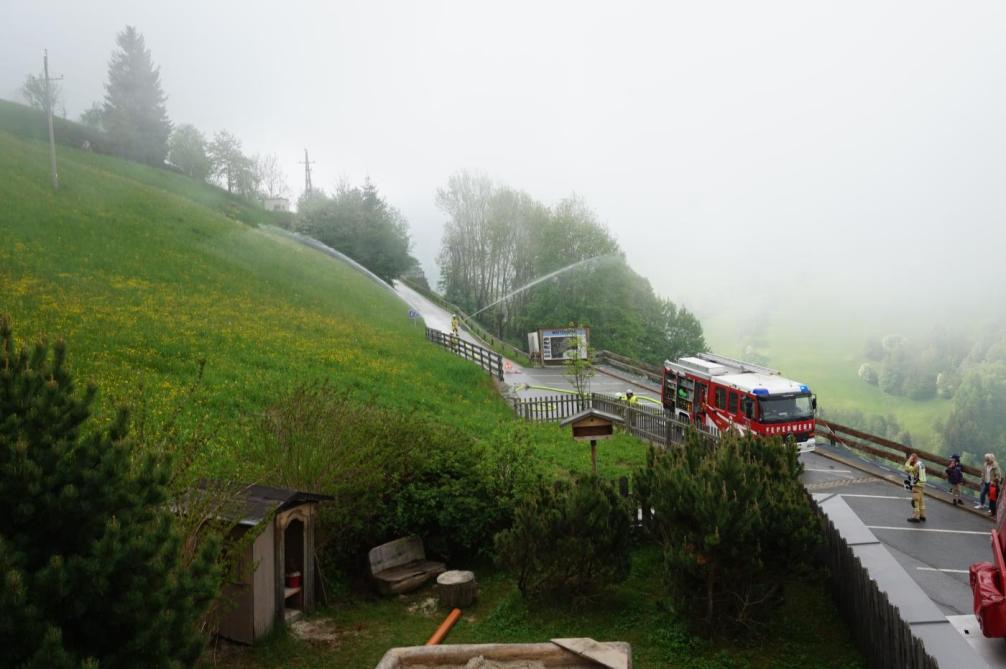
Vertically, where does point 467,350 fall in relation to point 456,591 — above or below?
above

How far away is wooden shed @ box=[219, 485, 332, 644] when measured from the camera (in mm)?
10539

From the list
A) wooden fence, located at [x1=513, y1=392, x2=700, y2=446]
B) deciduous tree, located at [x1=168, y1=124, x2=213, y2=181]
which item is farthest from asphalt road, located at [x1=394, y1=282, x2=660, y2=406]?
deciduous tree, located at [x1=168, y1=124, x2=213, y2=181]

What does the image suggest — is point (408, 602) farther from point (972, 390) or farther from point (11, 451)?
point (972, 390)

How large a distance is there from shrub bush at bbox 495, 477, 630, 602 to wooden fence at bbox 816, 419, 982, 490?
1152 cm

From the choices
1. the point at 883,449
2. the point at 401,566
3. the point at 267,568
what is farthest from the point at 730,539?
the point at 883,449

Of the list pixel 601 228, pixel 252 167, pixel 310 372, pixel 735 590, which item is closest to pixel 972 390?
pixel 601 228

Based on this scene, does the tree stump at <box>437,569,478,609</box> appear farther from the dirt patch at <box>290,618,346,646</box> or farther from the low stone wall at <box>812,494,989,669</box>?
the low stone wall at <box>812,494,989,669</box>

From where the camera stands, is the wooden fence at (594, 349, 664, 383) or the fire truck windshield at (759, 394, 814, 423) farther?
the wooden fence at (594, 349, 664, 383)

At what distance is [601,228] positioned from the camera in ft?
224

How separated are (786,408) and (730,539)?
1423 centimetres

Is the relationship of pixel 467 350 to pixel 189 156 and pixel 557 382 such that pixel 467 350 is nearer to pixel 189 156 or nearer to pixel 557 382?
pixel 557 382

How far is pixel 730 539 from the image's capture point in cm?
1018

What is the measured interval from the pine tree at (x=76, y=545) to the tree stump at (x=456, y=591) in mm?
6543

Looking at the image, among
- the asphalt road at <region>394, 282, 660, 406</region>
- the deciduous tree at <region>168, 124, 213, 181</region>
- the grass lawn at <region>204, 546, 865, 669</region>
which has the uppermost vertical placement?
the deciduous tree at <region>168, 124, 213, 181</region>
